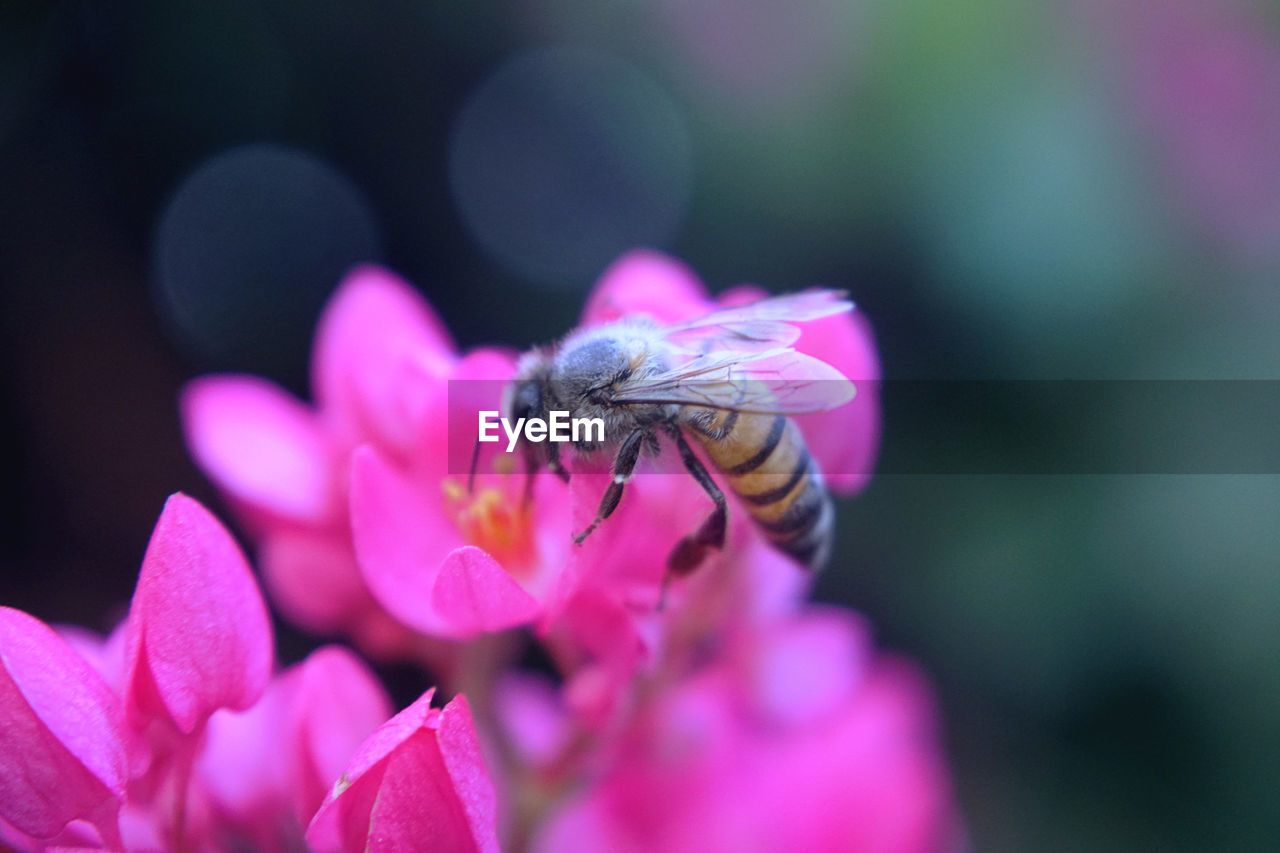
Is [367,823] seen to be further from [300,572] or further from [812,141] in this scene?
[812,141]

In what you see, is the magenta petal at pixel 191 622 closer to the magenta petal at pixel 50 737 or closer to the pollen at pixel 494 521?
the magenta petal at pixel 50 737

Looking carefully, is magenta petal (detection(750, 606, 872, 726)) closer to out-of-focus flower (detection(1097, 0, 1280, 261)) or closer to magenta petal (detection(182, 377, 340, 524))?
magenta petal (detection(182, 377, 340, 524))

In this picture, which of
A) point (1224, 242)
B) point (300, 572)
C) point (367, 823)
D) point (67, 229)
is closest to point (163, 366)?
point (67, 229)

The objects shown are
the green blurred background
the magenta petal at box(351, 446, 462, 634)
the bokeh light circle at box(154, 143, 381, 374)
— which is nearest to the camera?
A: the magenta petal at box(351, 446, 462, 634)

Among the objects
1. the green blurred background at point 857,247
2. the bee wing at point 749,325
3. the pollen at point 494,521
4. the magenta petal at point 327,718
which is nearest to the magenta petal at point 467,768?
the magenta petal at point 327,718

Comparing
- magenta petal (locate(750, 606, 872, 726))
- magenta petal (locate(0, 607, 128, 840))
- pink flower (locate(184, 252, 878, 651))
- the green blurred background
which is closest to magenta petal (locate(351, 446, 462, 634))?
pink flower (locate(184, 252, 878, 651))
